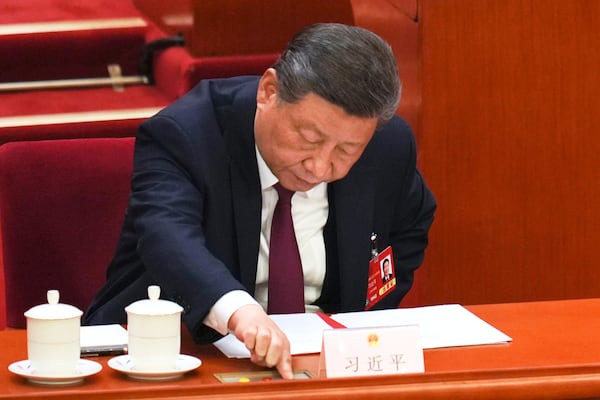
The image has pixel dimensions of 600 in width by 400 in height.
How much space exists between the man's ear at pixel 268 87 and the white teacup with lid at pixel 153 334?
0.50m

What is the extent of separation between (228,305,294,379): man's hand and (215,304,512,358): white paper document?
0.09m

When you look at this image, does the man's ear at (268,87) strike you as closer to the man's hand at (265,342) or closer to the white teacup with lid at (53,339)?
the man's hand at (265,342)

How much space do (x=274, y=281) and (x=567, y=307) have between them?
53 cm

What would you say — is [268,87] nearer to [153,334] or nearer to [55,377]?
[153,334]

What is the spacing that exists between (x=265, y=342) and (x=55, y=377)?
0.30 m

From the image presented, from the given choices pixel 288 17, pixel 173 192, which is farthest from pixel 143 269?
pixel 288 17

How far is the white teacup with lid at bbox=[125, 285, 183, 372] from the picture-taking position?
180cm

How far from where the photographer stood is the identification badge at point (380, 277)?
94.1 inches

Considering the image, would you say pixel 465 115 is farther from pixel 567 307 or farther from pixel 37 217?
pixel 37 217

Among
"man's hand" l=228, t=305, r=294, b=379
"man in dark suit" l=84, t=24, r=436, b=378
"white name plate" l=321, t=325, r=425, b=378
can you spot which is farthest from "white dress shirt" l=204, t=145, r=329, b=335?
"white name plate" l=321, t=325, r=425, b=378

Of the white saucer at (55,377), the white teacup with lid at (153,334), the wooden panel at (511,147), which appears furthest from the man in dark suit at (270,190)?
the wooden panel at (511,147)

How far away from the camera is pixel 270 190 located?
2342mm

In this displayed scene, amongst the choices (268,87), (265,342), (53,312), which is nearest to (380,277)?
(268,87)

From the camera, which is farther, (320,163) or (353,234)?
(353,234)
